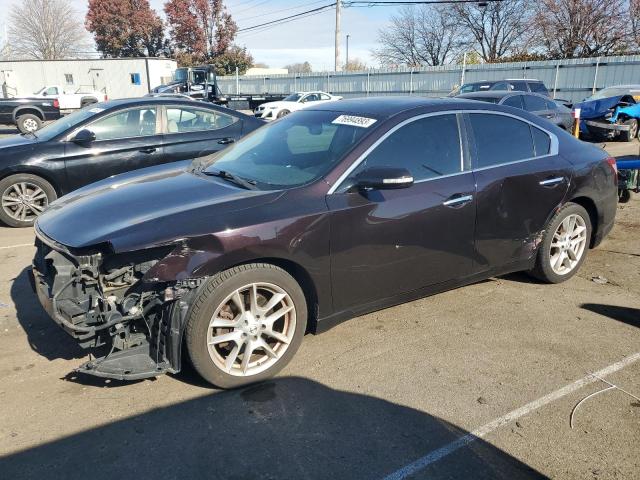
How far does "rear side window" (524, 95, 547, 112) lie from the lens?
12.6 meters

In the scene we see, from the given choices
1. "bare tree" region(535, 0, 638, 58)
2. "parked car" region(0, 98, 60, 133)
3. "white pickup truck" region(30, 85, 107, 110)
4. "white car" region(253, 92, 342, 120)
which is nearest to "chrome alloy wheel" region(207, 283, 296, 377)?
"parked car" region(0, 98, 60, 133)

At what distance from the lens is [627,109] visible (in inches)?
618

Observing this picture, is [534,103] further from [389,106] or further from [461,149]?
[389,106]

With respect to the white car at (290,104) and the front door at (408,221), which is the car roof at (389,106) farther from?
the white car at (290,104)

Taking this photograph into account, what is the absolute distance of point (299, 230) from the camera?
329cm

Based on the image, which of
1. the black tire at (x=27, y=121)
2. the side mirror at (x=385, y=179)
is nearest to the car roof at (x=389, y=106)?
the side mirror at (x=385, y=179)

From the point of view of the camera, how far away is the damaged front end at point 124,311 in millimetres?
2953

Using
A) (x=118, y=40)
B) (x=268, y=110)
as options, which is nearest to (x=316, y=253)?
(x=268, y=110)

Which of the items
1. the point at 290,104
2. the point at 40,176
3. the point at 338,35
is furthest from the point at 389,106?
the point at 338,35

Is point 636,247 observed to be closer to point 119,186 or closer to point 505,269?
point 505,269

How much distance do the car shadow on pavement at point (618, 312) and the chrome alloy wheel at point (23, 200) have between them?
6302 mm

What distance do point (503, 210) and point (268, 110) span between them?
22.7 meters

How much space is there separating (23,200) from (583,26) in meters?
39.7

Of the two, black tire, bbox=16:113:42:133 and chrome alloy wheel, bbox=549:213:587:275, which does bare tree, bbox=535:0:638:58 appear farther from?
chrome alloy wheel, bbox=549:213:587:275
